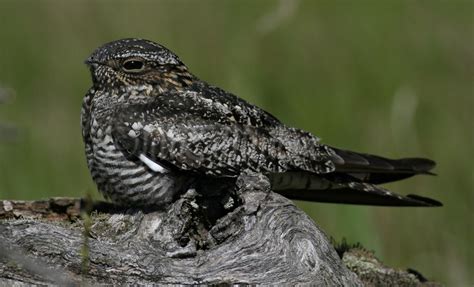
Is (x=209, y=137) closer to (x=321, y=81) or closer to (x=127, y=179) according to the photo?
(x=127, y=179)

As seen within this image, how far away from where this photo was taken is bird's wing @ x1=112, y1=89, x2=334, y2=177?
4695mm

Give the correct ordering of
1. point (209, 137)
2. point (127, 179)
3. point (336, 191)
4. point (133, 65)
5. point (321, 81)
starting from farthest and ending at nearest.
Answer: point (321, 81) < point (336, 191) < point (133, 65) < point (209, 137) < point (127, 179)

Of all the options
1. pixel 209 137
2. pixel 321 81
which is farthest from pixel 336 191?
pixel 321 81

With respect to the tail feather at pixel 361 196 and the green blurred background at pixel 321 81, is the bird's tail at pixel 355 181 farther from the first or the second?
the green blurred background at pixel 321 81

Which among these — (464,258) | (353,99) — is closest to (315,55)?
(353,99)

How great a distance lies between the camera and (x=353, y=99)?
29.7 feet

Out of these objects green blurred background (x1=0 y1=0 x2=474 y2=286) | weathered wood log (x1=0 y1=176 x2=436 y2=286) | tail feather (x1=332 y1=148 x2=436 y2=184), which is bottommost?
weathered wood log (x1=0 y1=176 x2=436 y2=286)

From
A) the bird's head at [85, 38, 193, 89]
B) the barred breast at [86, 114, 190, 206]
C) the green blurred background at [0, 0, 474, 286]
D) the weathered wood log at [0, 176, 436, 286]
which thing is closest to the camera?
the weathered wood log at [0, 176, 436, 286]

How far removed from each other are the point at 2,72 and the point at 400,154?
157 inches

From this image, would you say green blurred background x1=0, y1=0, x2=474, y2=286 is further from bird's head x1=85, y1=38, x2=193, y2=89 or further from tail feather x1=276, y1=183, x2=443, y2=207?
bird's head x1=85, y1=38, x2=193, y2=89

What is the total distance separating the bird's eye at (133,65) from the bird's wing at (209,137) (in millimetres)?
170

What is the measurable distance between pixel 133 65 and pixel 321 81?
4.64 meters

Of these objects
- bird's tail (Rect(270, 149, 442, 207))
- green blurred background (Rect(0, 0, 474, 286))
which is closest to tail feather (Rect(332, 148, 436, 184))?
bird's tail (Rect(270, 149, 442, 207))

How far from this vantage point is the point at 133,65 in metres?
5.07
